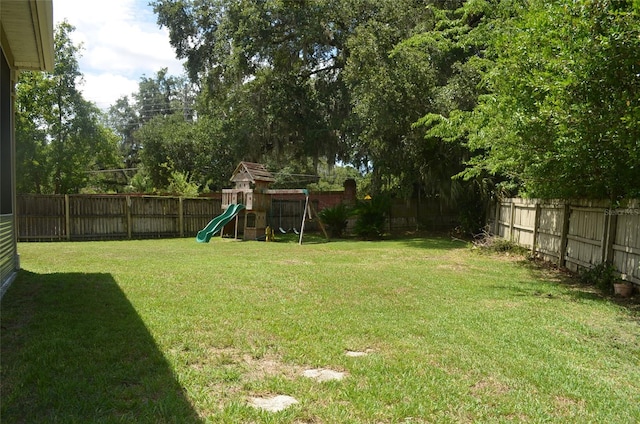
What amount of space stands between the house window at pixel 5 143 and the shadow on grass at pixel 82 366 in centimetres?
194

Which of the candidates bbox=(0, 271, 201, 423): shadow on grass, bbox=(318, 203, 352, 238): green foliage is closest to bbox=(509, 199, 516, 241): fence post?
bbox=(318, 203, 352, 238): green foliage

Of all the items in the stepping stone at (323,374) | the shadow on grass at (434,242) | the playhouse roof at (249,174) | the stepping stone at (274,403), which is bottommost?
the shadow on grass at (434,242)

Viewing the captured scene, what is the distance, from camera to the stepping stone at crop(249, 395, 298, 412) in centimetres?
274

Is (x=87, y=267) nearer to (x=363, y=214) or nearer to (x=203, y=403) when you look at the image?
(x=203, y=403)

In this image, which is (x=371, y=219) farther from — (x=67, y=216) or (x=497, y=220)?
(x=67, y=216)

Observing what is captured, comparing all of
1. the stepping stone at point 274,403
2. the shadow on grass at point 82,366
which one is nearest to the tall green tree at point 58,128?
the shadow on grass at point 82,366

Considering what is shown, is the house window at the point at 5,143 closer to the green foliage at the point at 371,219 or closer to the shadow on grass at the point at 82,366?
the shadow on grass at the point at 82,366

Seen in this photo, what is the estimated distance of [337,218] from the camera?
54.3 feet

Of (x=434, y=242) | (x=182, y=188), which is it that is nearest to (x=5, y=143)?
(x=434, y=242)

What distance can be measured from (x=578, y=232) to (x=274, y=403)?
7.92m

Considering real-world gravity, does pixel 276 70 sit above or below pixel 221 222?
above

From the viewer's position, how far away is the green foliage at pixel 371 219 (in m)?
15.7

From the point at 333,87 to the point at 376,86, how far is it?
581cm

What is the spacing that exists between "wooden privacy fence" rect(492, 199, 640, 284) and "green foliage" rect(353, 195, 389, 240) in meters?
4.43
